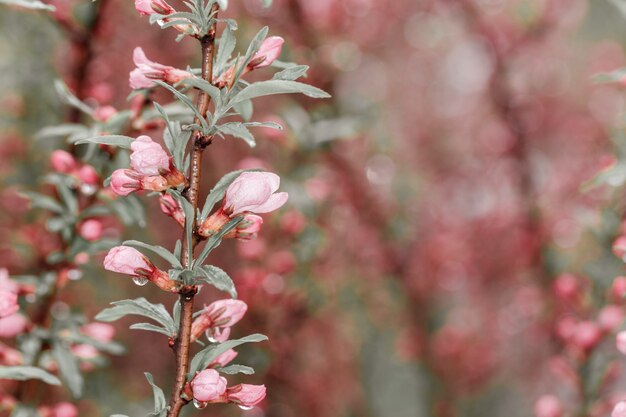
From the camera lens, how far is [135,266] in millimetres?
799

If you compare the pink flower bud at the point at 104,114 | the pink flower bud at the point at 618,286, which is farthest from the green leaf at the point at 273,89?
the pink flower bud at the point at 618,286

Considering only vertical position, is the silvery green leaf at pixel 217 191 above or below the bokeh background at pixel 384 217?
above

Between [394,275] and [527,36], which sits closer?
[527,36]

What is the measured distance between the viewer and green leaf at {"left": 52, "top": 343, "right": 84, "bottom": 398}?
3.60 ft

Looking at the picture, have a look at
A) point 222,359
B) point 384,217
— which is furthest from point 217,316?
point 384,217

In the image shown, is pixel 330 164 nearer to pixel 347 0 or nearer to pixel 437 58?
pixel 347 0

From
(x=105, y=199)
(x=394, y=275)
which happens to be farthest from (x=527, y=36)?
(x=105, y=199)

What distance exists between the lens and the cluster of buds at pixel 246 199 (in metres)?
0.76

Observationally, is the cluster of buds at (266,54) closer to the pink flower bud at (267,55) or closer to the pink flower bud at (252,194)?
the pink flower bud at (267,55)

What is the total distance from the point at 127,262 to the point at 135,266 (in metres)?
0.01

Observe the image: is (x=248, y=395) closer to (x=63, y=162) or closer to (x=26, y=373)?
(x=26, y=373)

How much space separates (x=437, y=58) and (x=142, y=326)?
10.4ft

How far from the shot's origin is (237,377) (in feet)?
6.95

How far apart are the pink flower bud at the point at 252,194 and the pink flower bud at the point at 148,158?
83 mm
